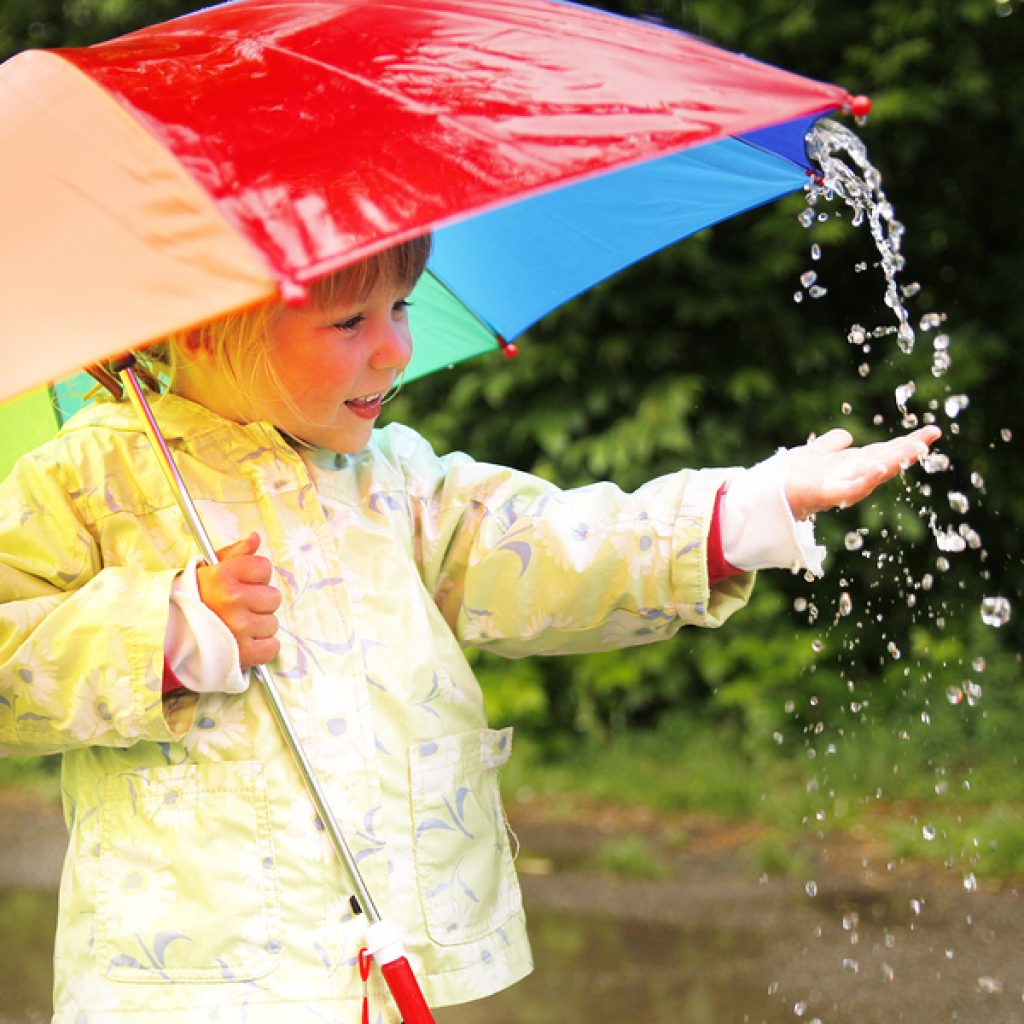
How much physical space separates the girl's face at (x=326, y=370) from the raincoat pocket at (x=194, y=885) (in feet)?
1.56

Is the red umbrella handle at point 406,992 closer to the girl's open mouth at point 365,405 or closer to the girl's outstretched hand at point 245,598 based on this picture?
the girl's outstretched hand at point 245,598

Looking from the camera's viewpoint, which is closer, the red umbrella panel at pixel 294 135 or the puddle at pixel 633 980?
the red umbrella panel at pixel 294 135

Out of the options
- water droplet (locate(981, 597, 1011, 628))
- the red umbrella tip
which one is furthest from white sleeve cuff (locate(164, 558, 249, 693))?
water droplet (locate(981, 597, 1011, 628))

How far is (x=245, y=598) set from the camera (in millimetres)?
1976

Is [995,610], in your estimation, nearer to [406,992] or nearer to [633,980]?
[633,980]

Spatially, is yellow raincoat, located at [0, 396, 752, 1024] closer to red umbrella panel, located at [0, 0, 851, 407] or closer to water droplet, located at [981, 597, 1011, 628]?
red umbrella panel, located at [0, 0, 851, 407]

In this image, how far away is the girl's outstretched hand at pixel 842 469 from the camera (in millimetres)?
2062

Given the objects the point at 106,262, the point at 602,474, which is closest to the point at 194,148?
the point at 106,262

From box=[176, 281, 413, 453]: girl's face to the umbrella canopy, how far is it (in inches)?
13.7

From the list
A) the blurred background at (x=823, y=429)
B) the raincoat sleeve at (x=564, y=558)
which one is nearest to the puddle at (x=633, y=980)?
the blurred background at (x=823, y=429)

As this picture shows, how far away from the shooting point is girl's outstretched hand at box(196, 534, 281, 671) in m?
1.98

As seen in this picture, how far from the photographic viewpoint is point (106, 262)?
1.54m

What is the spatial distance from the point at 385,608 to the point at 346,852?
1.13ft

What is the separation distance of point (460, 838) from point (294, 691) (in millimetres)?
319
